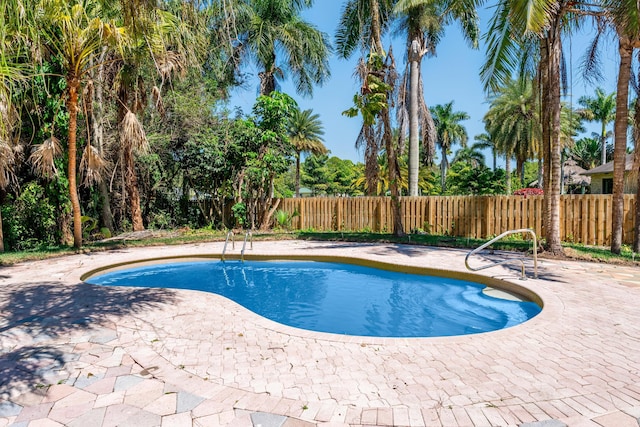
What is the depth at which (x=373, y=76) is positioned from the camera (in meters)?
10.5

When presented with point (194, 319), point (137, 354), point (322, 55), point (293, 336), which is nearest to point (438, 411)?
point (293, 336)

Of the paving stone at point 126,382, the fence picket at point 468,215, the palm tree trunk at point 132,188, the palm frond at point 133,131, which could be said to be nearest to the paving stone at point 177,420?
the paving stone at point 126,382

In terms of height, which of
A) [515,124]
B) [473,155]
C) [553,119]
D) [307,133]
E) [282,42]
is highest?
[282,42]

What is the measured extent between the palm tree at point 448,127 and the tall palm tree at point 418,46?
2710 cm

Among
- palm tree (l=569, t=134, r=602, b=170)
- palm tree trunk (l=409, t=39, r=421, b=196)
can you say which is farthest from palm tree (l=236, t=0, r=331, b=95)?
palm tree (l=569, t=134, r=602, b=170)

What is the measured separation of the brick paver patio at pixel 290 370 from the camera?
96.6 inches

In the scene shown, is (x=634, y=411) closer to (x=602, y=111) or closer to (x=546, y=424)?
(x=546, y=424)

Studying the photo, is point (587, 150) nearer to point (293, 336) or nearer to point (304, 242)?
point (304, 242)

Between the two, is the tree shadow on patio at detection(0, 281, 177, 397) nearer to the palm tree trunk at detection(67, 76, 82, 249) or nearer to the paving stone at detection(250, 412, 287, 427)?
the paving stone at detection(250, 412, 287, 427)

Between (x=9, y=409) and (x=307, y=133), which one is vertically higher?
(x=307, y=133)

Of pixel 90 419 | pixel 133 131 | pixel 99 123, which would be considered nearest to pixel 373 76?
pixel 133 131

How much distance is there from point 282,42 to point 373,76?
836 centimetres

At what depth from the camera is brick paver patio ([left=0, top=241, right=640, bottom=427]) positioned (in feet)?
8.05

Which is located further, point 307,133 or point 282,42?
point 307,133
